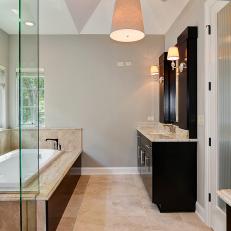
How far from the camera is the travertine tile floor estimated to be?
9.05 feet

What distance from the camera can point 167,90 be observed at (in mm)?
4395

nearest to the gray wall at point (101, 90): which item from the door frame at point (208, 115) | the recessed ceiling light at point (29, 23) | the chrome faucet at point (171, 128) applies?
the chrome faucet at point (171, 128)

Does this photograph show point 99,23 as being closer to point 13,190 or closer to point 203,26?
point 203,26

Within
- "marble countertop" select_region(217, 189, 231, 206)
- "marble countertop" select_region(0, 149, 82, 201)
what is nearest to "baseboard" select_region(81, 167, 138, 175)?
"marble countertop" select_region(0, 149, 82, 201)

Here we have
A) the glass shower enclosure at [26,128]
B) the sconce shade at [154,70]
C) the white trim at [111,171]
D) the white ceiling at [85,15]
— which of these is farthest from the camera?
the white trim at [111,171]

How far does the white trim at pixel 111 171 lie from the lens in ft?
16.5

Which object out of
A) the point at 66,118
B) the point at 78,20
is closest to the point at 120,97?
the point at 66,118

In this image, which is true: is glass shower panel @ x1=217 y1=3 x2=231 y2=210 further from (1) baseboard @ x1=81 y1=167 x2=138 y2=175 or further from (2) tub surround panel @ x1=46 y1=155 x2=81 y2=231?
(1) baseboard @ x1=81 y1=167 x2=138 y2=175

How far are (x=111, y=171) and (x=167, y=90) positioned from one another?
200cm

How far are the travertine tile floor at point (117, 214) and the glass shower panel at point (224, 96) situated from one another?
0.62 meters

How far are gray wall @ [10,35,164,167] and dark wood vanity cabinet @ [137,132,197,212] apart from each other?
1946 mm

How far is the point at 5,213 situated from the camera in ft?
7.21

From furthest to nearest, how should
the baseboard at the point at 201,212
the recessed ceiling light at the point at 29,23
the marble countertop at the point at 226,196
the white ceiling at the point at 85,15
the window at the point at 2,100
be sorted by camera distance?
the window at the point at 2,100 < the white ceiling at the point at 85,15 < the baseboard at the point at 201,212 < the recessed ceiling light at the point at 29,23 < the marble countertop at the point at 226,196

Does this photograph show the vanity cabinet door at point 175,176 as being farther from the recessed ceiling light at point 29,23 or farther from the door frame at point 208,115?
the recessed ceiling light at point 29,23
